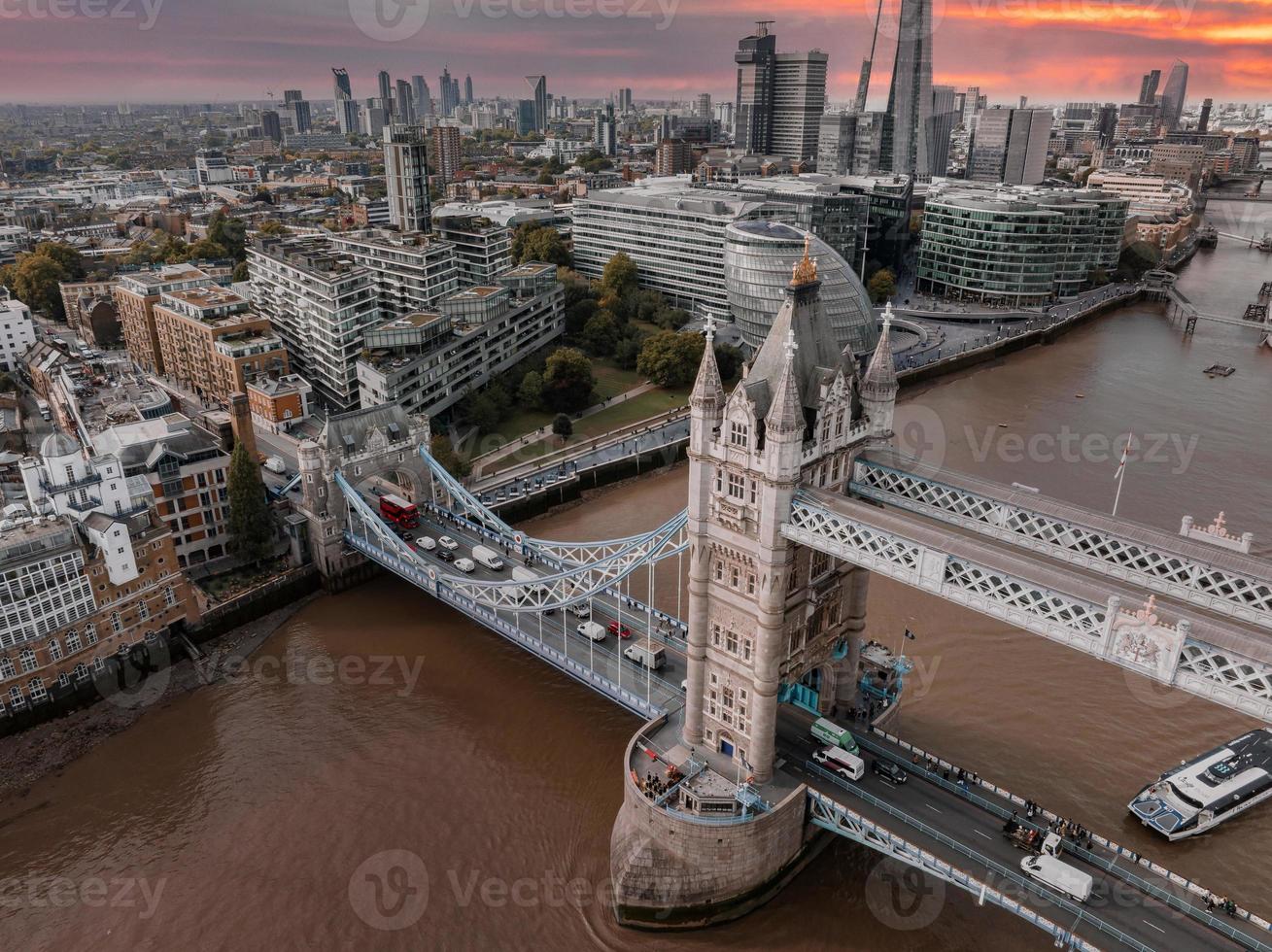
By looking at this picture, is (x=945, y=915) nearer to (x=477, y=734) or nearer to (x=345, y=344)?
(x=477, y=734)

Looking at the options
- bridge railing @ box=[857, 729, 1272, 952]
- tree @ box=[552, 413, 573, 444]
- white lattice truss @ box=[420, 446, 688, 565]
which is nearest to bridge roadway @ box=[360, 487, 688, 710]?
white lattice truss @ box=[420, 446, 688, 565]

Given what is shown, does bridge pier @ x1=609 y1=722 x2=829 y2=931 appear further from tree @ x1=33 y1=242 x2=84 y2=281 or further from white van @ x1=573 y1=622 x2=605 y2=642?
tree @ x1=33 y1=242 x2=84 y2=281

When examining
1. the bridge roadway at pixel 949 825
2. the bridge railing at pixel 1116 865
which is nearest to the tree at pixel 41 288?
the bridge roadway at pixel 949 825

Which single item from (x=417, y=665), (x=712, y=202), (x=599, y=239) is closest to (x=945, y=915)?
(x=417, y=665)

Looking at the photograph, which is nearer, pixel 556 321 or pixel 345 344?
pixel 345 344

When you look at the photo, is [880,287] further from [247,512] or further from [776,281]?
[247,512]

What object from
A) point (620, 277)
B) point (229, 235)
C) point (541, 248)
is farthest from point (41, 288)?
point (620, 277)
